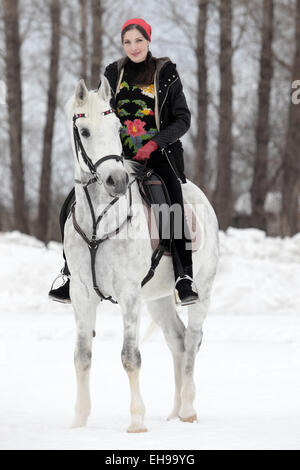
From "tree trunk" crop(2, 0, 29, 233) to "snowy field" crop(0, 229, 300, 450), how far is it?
558cm

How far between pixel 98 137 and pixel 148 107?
1.22 m

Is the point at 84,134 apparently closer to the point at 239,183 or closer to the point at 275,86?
the point at 275,86

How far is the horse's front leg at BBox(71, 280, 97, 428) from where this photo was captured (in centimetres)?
647

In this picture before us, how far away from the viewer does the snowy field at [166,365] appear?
6457 millimetres

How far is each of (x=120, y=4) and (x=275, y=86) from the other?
766 cm

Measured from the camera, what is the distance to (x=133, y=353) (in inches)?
249

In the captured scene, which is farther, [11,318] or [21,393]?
[11,318]

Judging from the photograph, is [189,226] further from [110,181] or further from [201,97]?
A: [201,97]

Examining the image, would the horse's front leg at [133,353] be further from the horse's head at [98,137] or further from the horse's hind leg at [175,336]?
the horse's hind leg at [175,336]

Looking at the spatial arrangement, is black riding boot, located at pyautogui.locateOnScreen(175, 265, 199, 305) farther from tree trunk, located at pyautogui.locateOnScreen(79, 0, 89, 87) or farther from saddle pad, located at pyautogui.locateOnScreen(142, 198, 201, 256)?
tree trunk, located at pyautogui.locateOnScreen(79, 0, 89, 87)

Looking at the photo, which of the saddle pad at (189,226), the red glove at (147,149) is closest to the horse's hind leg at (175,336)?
the saddle pad at (189,226)

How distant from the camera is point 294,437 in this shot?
6.34 m

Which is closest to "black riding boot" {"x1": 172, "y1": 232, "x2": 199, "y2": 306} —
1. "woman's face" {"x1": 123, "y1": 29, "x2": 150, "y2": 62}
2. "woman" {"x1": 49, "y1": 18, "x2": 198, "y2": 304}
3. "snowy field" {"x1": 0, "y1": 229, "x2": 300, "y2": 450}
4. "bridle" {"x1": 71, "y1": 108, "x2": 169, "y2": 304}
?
"woman" {"x1": 49, "y1": 18, "x2": 198, "y2": 304}

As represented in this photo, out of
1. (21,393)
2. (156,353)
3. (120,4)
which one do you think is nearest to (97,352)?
(156,353)
